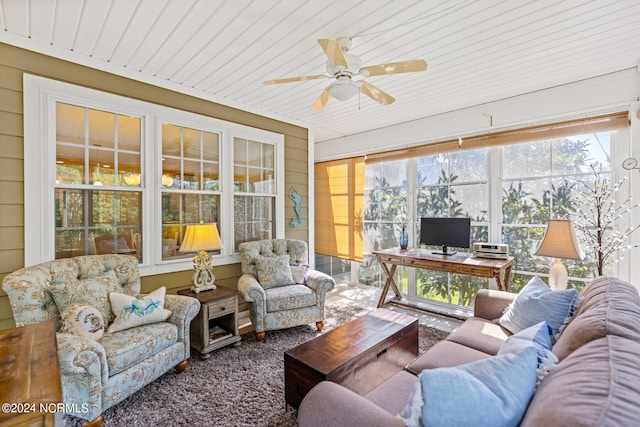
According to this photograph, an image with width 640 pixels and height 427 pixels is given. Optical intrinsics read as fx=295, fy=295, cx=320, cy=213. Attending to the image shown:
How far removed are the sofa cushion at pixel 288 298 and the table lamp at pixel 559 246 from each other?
89.2 inches

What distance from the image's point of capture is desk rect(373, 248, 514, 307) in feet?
10.1

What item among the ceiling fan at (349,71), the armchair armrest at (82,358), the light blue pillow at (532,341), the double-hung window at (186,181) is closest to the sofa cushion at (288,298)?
the double-hung window at (186,181)

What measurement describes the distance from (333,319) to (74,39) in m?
3.63

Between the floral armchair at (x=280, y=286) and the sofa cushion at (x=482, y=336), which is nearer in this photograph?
the sofa cushion at (x=482, y=336)

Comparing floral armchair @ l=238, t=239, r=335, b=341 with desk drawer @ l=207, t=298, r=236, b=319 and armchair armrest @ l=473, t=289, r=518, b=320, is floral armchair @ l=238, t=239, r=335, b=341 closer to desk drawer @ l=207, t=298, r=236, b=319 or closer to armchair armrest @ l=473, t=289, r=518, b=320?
desk drawer @ l=207, t=298, r=236, b=319

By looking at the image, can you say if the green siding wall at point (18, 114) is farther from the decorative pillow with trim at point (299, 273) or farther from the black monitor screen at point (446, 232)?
the black monitor screen at point (446, 232)

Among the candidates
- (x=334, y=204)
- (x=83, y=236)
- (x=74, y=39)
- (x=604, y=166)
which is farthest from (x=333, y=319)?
(x=74, y=39)

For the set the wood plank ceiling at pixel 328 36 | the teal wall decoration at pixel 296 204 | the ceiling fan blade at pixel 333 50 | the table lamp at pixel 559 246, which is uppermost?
the wood plank ceiling at pixel 328 36

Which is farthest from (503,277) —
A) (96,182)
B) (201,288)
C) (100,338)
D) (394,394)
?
Answer: (96,182)

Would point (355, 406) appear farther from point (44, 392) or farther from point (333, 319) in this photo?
point (333, 319)

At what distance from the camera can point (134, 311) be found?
91.0 inches

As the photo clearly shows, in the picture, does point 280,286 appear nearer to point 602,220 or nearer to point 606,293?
point 606,293

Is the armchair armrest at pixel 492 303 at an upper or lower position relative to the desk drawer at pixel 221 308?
upper

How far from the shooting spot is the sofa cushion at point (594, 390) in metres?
0.65
